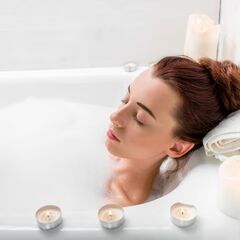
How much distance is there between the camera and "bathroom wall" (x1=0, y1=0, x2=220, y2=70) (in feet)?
5.96

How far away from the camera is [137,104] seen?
116 cm

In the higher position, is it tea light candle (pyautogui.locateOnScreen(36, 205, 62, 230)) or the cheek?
the cheek

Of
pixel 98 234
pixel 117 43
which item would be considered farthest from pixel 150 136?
pixel 117 43

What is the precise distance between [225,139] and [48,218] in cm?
47

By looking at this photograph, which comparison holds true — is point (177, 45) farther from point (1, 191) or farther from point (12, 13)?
point (1, 191)

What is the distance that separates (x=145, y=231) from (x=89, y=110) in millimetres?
798

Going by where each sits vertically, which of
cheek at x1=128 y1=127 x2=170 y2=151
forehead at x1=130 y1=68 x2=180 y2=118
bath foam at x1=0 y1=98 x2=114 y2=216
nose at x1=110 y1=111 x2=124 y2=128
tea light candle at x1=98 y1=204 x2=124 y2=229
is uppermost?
forehead at x1=130 y1=68 x2=180 y2=118

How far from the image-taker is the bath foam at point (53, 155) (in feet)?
4.57

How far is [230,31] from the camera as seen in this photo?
160cm

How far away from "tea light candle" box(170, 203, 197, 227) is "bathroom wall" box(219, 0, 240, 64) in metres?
0.64

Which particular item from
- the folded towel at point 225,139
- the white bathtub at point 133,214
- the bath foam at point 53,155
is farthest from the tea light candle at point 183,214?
the bath foam at point 53,155

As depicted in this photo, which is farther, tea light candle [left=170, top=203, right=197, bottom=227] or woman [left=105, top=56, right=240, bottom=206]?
woman [left=105, top=56, right=240, bottom=206]

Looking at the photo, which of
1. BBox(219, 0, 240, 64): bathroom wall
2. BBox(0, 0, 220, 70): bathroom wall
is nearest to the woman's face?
BBox(219, 0, 240, 64): bathroom wall

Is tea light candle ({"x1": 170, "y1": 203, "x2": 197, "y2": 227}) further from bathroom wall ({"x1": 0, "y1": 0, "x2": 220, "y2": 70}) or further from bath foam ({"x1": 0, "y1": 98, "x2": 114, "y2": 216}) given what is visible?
bathroom wall ({"x1": 0, "y1": 0, "x2": 220, "y2": 70})
